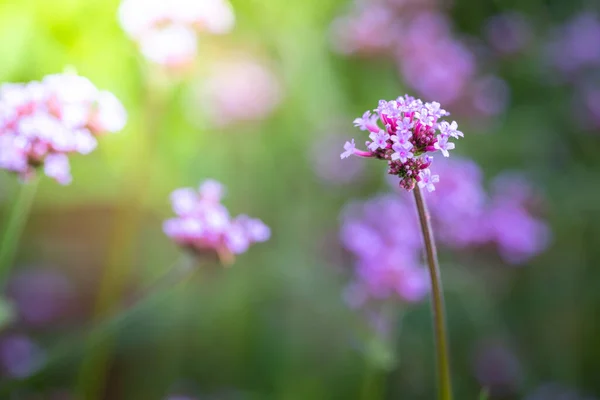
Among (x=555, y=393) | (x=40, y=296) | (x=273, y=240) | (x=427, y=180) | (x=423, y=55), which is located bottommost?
(x=555, y=393)

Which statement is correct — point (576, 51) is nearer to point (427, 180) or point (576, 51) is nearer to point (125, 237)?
point (125, 237)

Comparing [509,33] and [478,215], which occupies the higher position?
[509,33]

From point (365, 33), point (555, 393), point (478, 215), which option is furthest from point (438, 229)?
point (365, 33)

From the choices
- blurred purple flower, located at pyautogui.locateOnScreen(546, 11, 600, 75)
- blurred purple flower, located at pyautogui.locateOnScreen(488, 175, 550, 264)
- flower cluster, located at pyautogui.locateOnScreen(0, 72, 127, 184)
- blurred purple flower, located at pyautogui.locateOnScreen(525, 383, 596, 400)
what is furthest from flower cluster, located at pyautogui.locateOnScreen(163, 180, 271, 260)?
blurred purple flower, located at pyautogui.locateOnScreen(546, 11, 600, 75)

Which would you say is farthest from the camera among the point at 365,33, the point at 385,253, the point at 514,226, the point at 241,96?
the point at 241,96

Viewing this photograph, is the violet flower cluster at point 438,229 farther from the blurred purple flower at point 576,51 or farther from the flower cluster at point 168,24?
the blurred purple flower at point 576,51

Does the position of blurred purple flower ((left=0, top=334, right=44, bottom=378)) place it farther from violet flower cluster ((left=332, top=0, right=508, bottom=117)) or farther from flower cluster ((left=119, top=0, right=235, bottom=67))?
violet flower cluster ((left=332, top=0, right=508, bottom=117))

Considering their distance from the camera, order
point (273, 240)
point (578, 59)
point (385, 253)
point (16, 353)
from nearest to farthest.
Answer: point (385, 253) → point (16, 353) → point (273, 240) → point (578, 59)

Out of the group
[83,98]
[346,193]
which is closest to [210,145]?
[346,193]
